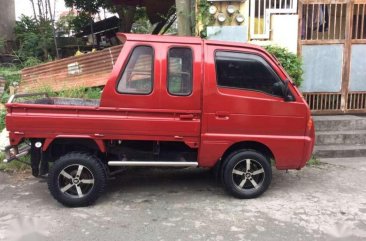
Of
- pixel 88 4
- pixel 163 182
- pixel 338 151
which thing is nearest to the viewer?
pixel 163 182

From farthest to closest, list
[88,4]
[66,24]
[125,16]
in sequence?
[66,24], [88,4], [125,16]

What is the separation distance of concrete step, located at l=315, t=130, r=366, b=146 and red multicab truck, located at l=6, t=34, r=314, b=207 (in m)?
2.32

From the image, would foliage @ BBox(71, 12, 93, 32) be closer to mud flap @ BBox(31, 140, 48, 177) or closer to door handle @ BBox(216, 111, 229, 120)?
mud flap @ BBox(31, 140, 48, 177)

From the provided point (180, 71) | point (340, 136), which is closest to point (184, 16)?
point (180, 71)

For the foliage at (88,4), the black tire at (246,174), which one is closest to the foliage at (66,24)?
the foliage at (88,4)

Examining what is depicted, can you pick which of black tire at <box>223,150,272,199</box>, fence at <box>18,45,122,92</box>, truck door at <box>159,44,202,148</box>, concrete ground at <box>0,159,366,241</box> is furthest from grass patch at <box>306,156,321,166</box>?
fence at <box>18,45,122,92</box>

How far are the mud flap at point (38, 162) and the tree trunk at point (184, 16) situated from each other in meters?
3.83

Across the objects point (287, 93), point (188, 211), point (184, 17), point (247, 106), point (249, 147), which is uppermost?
point (184, 17)

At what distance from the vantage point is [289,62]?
760 centimetres

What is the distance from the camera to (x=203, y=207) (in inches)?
200

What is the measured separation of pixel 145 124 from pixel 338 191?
2763 millimetres

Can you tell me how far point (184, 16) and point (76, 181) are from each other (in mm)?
4068

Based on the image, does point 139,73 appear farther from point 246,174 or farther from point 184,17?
point 184,17

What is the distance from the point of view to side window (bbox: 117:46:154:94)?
496 cm
